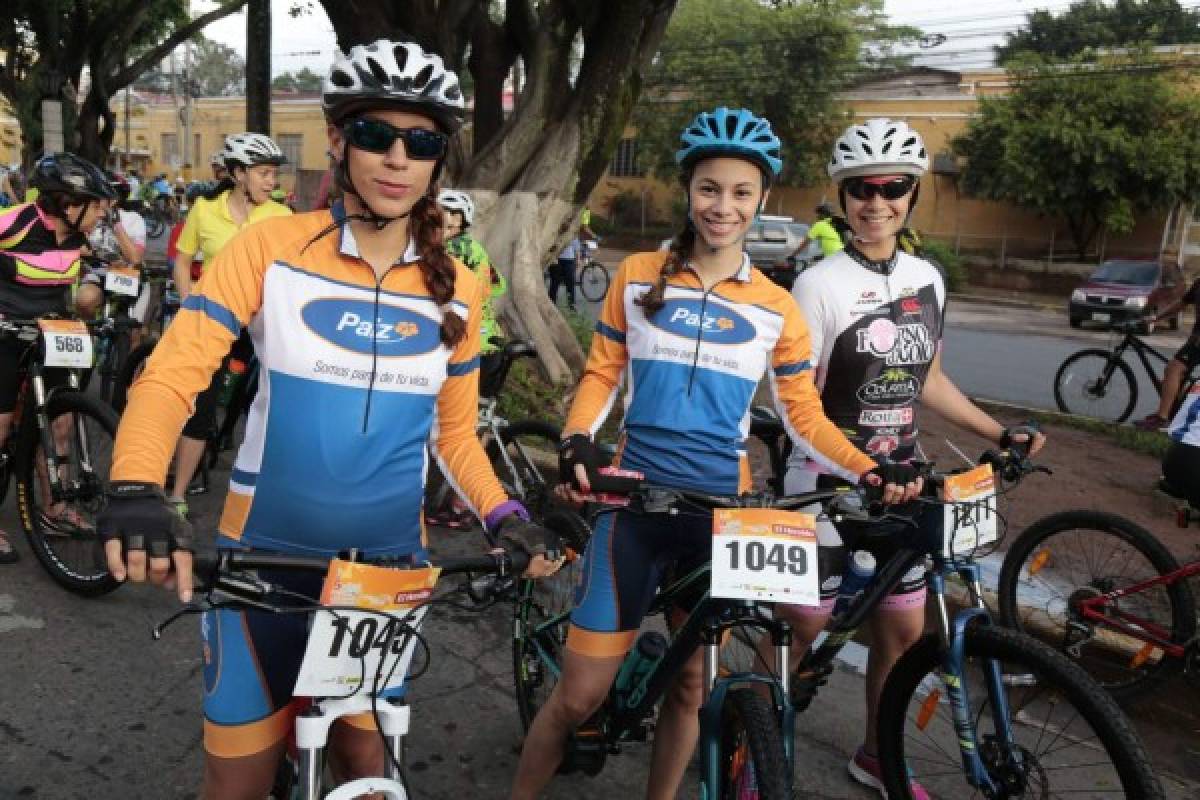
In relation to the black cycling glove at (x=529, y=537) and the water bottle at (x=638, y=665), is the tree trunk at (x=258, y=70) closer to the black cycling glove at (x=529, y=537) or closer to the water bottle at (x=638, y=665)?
the water bottle at (x=638, y=665)

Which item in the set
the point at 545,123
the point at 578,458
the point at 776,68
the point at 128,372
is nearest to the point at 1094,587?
the point at 578,458

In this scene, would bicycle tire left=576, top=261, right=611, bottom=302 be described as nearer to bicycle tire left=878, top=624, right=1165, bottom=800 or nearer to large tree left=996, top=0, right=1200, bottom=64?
bicycle tire left=878, top=624, right=1165, bottom=800

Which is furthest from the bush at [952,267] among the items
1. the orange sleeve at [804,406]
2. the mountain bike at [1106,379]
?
the orange sleeve at [804,406]

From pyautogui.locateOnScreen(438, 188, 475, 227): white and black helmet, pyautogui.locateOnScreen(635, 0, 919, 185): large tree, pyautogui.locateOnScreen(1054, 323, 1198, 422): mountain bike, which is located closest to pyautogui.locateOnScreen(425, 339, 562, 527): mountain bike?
pyautogui.locateOnScreen(438, 188, 475, 227): white and black helmet

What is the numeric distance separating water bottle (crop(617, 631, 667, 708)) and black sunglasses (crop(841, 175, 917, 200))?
1568 mm

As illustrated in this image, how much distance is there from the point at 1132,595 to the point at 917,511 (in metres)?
1.98

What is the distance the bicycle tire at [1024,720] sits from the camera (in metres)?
2.46

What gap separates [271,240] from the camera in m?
2.18

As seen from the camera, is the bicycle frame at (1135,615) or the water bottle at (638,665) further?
the bicycle frame at (1135,615)

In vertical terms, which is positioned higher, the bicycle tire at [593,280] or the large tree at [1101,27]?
the large tree at [1101,27]

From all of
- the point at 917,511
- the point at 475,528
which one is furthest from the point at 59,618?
the point at 917,511

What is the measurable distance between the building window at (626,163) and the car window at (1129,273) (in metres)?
22.2

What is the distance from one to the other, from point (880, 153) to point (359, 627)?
7.38 ft

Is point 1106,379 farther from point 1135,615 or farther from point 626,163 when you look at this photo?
point 626,163
